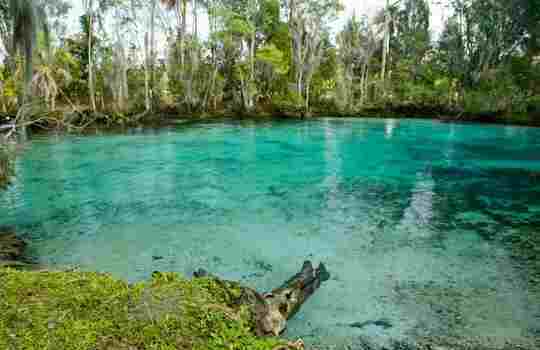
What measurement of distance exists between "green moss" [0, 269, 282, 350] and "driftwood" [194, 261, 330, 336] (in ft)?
1.27

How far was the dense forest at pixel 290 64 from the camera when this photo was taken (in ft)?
97.0

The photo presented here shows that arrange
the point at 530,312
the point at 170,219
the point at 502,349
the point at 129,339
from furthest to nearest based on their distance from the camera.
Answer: the point at 170,219, the point at 530,312, the point at 502,349, the point at 129,339

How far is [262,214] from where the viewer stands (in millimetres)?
7672

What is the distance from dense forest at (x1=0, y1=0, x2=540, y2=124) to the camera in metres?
29.6

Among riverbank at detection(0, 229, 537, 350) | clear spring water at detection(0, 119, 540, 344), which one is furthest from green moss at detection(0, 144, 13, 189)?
riverbank at detection(0, 229, 537, 350)

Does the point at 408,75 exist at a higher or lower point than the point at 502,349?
higher

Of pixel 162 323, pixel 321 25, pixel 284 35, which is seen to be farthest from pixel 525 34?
pixel 162 323

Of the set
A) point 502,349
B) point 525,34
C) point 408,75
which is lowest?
point 502,349

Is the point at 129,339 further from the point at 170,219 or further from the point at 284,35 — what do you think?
the point at 284,35

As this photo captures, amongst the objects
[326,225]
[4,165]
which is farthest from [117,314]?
[326,225]

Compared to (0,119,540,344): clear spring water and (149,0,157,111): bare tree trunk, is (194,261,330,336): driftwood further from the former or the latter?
(149,0,157,111): bare tree trunk

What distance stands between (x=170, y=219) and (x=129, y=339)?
17.7 feet

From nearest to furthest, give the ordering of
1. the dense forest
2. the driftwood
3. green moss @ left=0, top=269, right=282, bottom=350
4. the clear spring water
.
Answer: green moss @ left=0, top=269, right=282, bottom=350 → the driftwood → the clear spring water → the dense forest

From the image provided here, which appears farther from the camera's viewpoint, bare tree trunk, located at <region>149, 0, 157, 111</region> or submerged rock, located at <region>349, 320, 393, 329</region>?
bare tree trunk, located at <region>149, 0, 157, 111</region>
